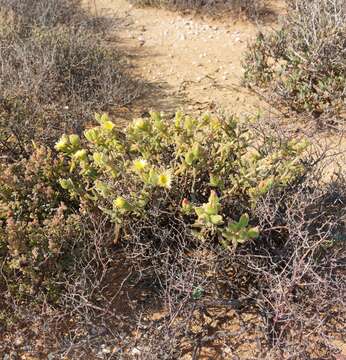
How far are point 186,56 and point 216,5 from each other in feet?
5.08

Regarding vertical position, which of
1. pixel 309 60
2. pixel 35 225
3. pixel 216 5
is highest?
pixel 216 5

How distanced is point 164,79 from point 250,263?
3.15m

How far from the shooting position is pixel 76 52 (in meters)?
4.81

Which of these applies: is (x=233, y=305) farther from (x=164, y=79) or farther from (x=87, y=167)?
(x=164, y=79)

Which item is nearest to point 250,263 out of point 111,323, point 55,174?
point 111,323

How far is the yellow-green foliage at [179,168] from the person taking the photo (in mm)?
2465

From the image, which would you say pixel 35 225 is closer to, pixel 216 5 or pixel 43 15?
pixel 43 15

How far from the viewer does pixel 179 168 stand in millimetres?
2572

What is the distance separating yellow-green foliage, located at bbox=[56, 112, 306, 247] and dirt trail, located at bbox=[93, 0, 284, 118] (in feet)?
5.12

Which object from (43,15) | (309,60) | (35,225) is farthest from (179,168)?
(43,15)

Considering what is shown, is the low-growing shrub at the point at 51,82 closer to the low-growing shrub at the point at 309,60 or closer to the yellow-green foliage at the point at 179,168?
the yellow-green foliage at the point at 179,168

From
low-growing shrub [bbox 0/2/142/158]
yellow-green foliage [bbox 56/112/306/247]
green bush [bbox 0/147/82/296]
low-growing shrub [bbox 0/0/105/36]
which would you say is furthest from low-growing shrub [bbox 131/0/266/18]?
green bush [bbox 0/147/82/296]

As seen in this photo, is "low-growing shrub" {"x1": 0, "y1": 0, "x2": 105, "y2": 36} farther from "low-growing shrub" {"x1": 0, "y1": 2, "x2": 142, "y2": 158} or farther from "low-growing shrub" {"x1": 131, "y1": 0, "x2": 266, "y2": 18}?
"low-growing shrub" {"x1": 131, "y1": 0, "x2": 266, "y2": 18}

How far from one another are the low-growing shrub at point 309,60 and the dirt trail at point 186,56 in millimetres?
281
